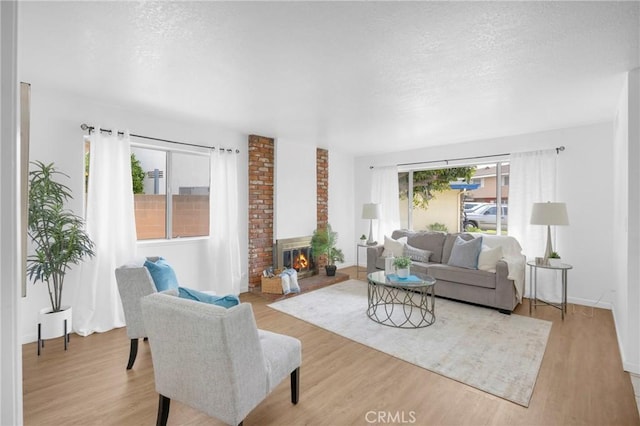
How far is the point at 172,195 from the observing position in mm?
4336

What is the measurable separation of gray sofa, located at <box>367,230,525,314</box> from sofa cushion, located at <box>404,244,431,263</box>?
78 millimetres

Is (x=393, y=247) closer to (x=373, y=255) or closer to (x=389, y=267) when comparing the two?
(x=373, y=255)

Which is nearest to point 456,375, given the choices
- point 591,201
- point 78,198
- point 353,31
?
point 353,31

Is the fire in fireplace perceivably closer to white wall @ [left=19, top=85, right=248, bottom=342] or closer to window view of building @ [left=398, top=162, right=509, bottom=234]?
white wall @ [left=19, top=85, right=248, bottom=342]

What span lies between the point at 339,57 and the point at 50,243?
314 cm

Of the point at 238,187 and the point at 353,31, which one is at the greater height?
the point at 353,31

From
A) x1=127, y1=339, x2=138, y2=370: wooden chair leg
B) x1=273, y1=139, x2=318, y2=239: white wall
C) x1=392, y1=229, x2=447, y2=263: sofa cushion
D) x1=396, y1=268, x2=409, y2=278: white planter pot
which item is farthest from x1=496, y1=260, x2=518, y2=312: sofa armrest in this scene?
x1=127, y1=339, x2=138, y2=370: wooden chair leg

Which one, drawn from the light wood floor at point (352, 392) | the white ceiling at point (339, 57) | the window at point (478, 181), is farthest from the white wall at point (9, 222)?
the window at point (478, 181)

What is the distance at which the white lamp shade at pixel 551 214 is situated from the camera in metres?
3.80

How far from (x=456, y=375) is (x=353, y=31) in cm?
264

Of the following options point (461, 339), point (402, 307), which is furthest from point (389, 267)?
point (461, 339)

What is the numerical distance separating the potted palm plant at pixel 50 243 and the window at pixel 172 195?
98cm

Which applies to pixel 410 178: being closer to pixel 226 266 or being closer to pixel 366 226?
pixel 366 226

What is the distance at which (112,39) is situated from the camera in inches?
81.9
